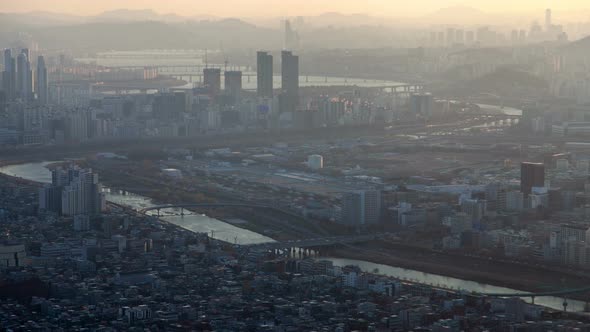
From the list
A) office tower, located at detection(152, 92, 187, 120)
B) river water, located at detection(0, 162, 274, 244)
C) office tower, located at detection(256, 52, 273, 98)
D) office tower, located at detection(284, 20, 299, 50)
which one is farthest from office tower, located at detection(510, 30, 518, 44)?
river water, located at detection(0, 162, 274, 244)

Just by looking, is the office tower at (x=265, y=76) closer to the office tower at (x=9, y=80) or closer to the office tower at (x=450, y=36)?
the office tower at (x=9, y=80)

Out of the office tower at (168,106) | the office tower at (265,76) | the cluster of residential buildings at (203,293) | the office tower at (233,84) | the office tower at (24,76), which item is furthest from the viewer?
the office tower at (24,76)

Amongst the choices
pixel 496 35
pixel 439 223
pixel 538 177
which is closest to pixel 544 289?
pixel 439 223

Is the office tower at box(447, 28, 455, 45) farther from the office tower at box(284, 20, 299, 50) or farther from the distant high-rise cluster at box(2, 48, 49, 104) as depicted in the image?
the distant high-rise cluster at box(2, 48, 49, 104)

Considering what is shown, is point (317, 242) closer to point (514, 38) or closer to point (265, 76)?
point (265, 76)

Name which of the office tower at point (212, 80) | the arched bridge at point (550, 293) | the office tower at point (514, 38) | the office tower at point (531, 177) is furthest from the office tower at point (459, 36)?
the arched bridge at point (550, 293)

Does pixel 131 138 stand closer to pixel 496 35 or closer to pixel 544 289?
pixel 544 289

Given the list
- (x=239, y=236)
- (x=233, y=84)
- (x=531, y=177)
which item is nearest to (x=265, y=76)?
(x=233, y=84)
